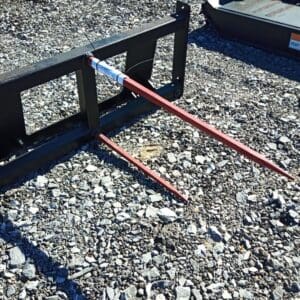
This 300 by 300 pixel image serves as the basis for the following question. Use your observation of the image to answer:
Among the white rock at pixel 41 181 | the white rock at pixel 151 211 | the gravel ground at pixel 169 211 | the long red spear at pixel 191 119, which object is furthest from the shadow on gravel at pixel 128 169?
the long red spear at pixel 191 119

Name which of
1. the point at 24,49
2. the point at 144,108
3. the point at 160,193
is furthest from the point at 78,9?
the point at 160,193

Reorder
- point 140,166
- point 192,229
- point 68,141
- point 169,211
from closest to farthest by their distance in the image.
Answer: point 192,229, point 169,211, point 140,166, point 68,141

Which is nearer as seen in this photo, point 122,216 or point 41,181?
point 122,216

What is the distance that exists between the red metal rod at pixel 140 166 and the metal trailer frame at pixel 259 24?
6.89ft

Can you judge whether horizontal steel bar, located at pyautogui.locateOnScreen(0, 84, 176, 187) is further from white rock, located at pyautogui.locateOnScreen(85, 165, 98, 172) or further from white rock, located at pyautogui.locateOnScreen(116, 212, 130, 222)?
white rock, located at pyautogui.locateOnScreen(116, 212, 130, 222)

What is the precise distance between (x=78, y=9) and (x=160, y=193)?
3.52 m

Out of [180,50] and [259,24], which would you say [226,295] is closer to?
[180,50]

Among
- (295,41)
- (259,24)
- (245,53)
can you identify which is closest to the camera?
(295,41)

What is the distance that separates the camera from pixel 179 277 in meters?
2.44

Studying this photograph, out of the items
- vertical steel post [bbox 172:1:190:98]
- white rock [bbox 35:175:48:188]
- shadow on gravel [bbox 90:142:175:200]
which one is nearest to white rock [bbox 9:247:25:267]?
white rock [bbox 35:175:48:188]

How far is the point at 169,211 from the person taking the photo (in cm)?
281

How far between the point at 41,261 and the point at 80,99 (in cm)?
119

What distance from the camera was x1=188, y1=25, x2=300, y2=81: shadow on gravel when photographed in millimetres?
4305

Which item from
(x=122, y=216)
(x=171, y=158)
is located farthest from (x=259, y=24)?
(x=122, y=216)
